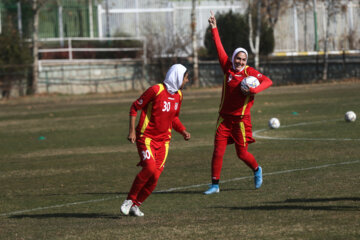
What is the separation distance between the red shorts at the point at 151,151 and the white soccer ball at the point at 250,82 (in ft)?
5.70

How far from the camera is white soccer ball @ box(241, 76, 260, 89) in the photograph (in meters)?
10.3

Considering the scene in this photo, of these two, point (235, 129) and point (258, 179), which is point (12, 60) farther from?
point (258, 179)

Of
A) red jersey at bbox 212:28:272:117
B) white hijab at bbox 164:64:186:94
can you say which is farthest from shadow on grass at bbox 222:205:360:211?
red jersey at bbox 212:28:272:117

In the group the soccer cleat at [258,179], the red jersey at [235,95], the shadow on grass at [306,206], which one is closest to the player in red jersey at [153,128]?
the shadow on grass at [306,206]

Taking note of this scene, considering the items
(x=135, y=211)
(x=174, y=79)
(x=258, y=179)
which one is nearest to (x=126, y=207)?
(x=135, y=211)

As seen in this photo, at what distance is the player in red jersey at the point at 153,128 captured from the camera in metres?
8.98

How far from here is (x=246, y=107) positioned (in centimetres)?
1081

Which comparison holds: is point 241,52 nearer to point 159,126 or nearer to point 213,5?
point 159,126

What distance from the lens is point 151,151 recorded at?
9055mm

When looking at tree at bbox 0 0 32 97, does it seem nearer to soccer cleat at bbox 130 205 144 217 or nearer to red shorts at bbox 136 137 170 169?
red shorts at bbox 136 137 170 169

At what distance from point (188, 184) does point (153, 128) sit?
8.82 ft

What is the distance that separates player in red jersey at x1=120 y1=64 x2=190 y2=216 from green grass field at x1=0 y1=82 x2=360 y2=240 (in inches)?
14.1

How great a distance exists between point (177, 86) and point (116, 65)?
36183 mm

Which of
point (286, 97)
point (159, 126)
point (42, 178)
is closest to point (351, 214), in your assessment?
point (159, 126)
